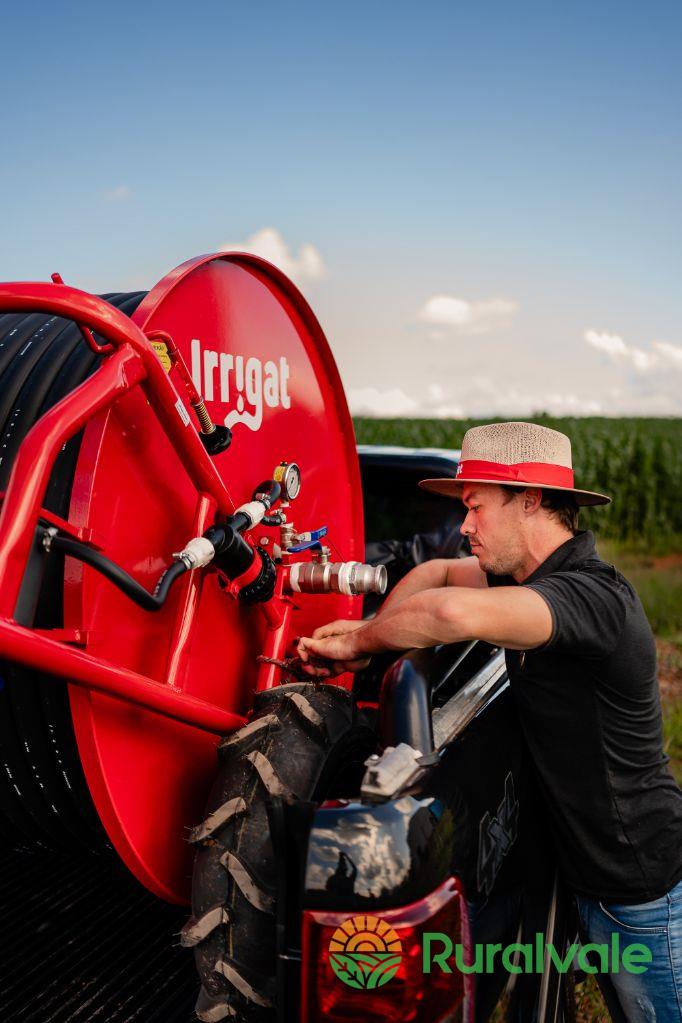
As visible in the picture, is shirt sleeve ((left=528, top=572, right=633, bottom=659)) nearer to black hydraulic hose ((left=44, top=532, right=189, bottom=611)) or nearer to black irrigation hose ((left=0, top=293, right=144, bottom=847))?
black hydraulic hose ((left=44, top=532, right=189, bottom=611))

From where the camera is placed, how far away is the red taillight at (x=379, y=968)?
4.76ft

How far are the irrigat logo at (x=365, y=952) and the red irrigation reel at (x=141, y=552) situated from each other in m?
0.59

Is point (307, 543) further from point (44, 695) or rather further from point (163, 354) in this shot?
point (44, 695)

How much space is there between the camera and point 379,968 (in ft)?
4.83

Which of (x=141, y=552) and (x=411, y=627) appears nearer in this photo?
(x=141, y=552)

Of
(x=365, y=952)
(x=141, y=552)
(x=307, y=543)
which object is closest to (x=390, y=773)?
(x=365, y=952)

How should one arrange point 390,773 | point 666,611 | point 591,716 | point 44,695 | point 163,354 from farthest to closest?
point 666,611, point 591,716, point 163,354, point 44,695, point 390,773

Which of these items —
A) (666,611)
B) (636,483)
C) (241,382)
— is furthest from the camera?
(636,483)

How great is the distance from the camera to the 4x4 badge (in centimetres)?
181

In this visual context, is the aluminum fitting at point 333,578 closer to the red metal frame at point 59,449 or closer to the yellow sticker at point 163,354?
the red metal frame at point 59,449

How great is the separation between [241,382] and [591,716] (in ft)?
4.44

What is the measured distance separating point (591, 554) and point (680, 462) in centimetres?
1836

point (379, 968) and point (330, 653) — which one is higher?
point (330, 653)

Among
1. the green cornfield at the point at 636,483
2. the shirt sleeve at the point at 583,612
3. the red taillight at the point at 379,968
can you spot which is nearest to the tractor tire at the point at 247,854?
the red taillight at the point at 379,968
